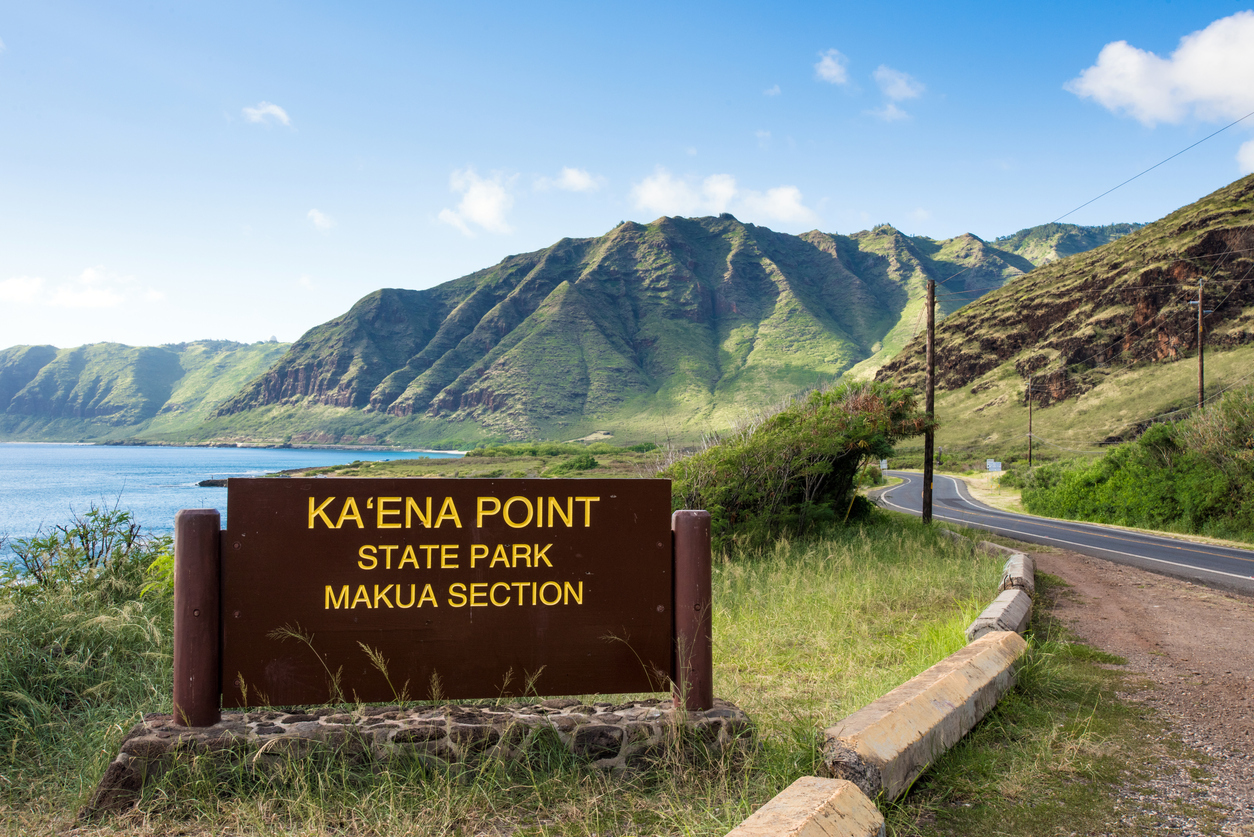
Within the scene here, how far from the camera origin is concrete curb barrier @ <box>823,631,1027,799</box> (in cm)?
334

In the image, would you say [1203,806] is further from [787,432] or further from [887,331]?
[887,331]

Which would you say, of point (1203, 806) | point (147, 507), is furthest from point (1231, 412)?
point (147, 507)

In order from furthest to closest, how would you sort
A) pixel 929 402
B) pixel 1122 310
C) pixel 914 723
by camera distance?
pixel 1122 310 → pixel 929 402 → pixel 914 723

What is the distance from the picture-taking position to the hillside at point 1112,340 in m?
67.8

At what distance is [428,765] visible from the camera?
11.8 ft

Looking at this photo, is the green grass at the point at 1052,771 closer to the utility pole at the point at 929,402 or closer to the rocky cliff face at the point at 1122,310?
the utility pole at the point at 929,402

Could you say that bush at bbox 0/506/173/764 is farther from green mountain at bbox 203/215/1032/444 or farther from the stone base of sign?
green mountain at bbox 203/215/1032/444

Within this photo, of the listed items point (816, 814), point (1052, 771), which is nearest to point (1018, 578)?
point (1052, 771)

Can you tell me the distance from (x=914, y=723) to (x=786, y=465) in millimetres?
8887

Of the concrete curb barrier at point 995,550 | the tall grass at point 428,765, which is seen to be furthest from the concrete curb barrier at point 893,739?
the concrete curb barrier at point 995,550

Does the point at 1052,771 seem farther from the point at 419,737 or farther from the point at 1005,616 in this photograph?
the point at 419,737

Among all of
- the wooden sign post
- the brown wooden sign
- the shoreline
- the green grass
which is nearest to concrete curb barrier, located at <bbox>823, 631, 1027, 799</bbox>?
the green grass

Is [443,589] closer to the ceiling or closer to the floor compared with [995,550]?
closer to the ceiling

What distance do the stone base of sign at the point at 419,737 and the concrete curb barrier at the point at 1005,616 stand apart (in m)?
3.16
